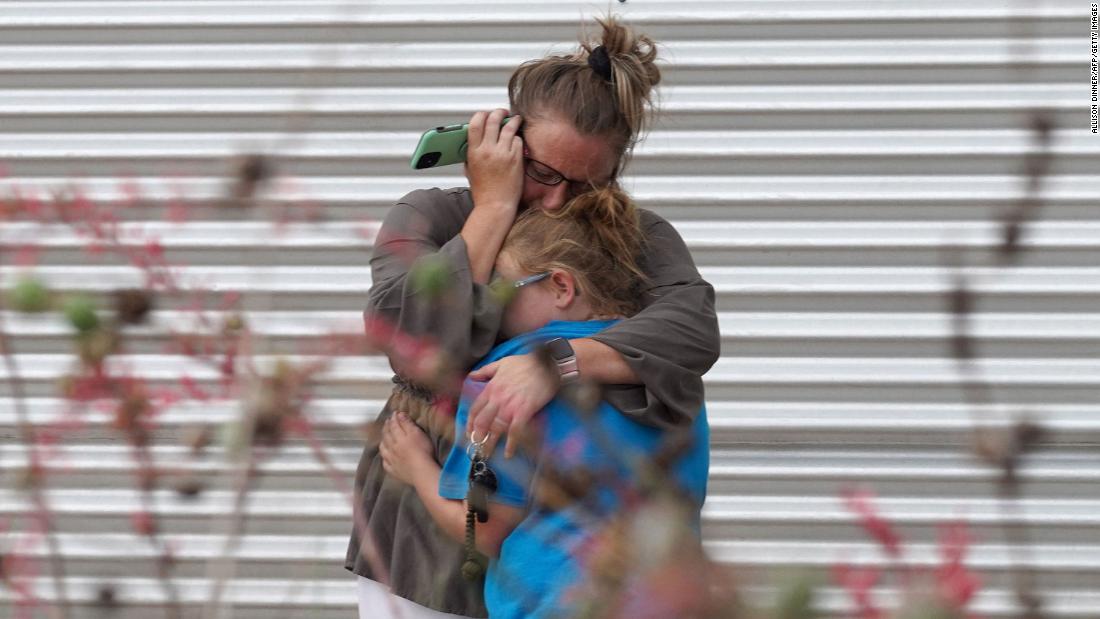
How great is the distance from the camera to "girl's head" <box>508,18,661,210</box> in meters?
2.15

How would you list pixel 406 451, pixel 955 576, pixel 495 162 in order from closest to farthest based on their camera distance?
1. pixel 955 576
2. pixel 406 451
3. pixel 495 162

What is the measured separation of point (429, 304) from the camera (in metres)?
1.62

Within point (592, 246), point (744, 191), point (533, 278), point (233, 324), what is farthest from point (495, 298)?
point (744, 191)

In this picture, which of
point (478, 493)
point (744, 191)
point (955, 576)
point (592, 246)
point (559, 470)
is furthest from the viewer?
point (744, 191)

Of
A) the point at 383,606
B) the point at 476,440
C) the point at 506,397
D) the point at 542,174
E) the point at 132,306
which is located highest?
the point at 132,306

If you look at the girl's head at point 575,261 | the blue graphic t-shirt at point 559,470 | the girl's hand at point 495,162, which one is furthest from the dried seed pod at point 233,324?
the girl's hand at point 495,162

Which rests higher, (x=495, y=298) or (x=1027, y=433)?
(x=1027, y=433)

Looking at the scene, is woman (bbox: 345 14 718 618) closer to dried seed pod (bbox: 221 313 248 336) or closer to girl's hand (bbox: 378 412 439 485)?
girl's hand (bbox: 378 412 439 485)

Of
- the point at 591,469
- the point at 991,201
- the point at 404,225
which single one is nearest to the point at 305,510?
the point at 404,225

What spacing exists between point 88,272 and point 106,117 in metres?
0.46

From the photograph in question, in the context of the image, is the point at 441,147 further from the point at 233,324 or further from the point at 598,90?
the point at 233,324

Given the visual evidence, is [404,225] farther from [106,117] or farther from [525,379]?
[106,117]

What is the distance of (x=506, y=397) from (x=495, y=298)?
0.26 m

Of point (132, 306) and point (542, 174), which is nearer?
point (132, 306)
